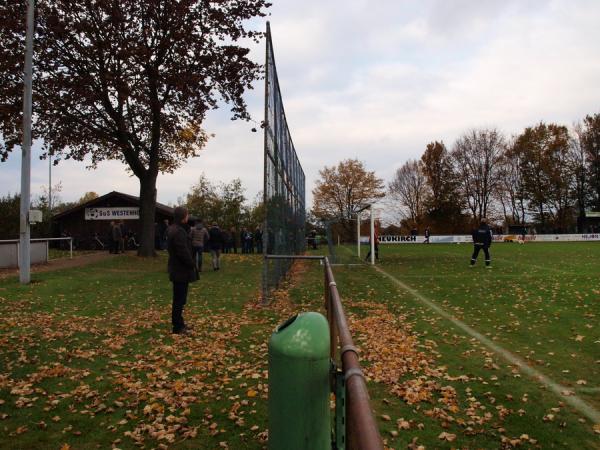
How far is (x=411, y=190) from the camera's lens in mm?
67688

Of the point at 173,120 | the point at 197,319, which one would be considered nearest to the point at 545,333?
the point at 197,319

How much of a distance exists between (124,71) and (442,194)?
5180 centimetres

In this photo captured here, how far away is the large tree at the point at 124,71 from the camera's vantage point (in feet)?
59.1

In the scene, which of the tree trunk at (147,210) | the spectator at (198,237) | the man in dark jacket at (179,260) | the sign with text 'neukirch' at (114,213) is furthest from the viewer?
the sign with text 'neukirch' at (114,213)

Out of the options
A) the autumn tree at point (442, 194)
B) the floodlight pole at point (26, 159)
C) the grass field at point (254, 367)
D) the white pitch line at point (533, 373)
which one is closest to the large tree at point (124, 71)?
the floodlight pole at point (26, 159)

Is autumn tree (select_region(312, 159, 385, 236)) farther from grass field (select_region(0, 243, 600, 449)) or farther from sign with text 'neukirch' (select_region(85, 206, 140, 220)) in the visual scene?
grass field (select_region(0, 243, 600, 449))

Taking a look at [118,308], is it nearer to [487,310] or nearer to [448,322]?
[448,322]

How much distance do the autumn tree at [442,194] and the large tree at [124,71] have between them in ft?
154

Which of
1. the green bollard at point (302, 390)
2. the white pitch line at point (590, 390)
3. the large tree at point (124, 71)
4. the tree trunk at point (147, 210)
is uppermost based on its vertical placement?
the large tree at point (124, 71)

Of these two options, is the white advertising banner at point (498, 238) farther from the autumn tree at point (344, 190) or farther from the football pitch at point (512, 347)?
the football pitch at point (512, 347)

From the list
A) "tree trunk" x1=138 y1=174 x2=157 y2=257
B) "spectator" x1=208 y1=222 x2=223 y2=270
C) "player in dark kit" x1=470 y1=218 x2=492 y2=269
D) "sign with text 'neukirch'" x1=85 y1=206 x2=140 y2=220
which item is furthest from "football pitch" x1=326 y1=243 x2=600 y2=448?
"sign with text 'neukirch'" x1=85 y1=206 x2=140 y2=220

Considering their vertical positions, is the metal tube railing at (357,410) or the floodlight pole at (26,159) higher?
the floodlight pole at (26,159)

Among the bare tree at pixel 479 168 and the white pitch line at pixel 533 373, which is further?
the bare tree at pixel 479 168

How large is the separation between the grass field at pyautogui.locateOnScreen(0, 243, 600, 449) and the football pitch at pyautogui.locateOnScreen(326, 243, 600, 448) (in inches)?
0.9
